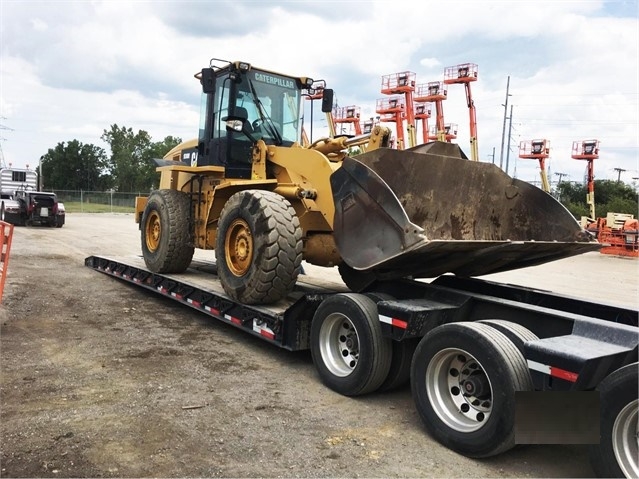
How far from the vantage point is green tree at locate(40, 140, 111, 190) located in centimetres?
9131

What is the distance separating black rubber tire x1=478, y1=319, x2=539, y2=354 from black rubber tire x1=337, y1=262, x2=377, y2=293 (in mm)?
1749

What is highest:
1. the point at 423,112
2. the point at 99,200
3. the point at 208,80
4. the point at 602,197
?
the point at 423,112

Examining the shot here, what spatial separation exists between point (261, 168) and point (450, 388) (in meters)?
4.16

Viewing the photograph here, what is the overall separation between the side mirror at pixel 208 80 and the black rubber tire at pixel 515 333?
5.19 m

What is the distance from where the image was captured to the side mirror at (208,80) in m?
7.32

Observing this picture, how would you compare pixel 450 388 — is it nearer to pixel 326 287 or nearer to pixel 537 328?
pixel 537 328

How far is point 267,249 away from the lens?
5578mm

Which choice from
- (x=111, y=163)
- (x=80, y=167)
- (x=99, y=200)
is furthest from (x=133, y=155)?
(x=99, y=200)

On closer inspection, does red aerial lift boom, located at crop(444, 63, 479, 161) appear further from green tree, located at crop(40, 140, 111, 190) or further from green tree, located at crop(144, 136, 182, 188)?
green tree, located at crop(40, 140, 111, 190)

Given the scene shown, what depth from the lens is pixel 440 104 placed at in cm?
3569

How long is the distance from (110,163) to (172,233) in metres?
87.9

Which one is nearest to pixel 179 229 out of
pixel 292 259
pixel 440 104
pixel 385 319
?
pixel 292 259

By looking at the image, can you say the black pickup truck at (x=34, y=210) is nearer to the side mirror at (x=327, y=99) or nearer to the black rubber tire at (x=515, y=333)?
the side mirror at (x=327, y=99)

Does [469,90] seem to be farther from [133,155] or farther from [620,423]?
[133,155]
